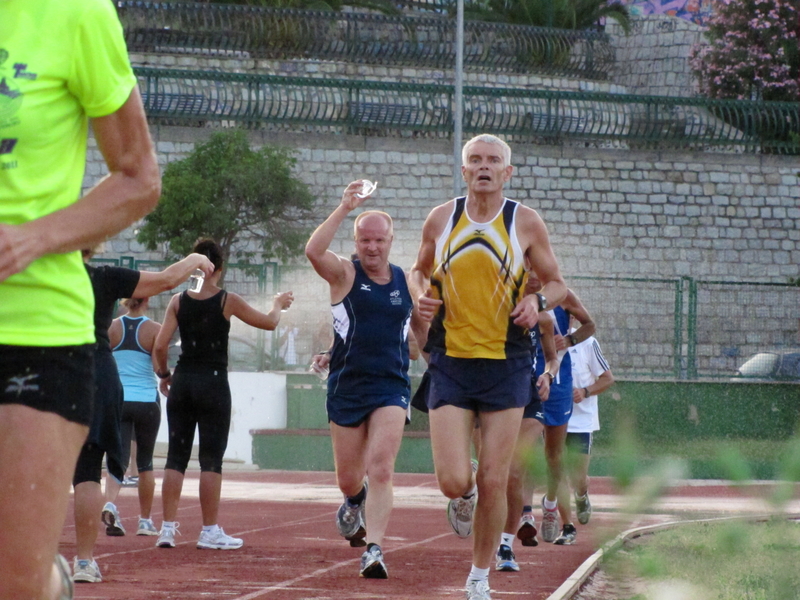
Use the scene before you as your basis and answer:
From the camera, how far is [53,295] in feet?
9.61

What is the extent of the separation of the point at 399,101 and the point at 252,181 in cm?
615

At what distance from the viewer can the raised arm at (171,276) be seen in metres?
5.45

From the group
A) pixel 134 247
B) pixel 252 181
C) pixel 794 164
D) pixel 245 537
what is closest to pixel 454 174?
pixel 252 181

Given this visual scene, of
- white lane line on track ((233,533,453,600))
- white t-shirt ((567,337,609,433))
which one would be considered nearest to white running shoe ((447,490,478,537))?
white lane line on track ((233,533,453,600))

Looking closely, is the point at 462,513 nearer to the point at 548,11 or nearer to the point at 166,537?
the point at 166,537

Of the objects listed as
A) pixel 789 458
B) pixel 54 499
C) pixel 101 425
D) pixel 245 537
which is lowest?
pixel 245 537

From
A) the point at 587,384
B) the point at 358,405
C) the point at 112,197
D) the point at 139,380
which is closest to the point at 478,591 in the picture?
the point at 358,405

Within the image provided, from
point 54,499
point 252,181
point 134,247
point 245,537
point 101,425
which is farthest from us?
point 134,247

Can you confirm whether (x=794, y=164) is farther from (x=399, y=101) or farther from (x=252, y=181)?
(x=252, y=181)

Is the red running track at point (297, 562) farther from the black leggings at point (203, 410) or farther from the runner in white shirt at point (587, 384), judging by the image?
the runner in white shirt at point (587, 384)

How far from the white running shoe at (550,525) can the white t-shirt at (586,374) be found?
1066 mm

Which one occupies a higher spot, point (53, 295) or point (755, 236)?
point (53, 295)

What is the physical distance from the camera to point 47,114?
2.90m

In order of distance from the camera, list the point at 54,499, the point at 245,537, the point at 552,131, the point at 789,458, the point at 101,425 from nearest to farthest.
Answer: the point at 789,458 < the point at 54,499 < the point at 101,425 < the point at 245,537 < the point at 552,131
